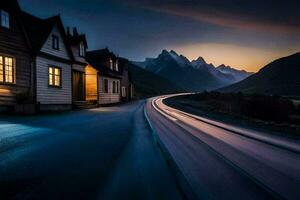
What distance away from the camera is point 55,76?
21.8 meters

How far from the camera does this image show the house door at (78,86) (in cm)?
2701

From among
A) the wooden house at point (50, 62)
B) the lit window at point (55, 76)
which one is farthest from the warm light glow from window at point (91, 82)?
the lit window at point (55, 76)

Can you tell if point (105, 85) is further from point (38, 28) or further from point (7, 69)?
point (7, 69)

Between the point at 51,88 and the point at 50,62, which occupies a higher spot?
the point at 50,62

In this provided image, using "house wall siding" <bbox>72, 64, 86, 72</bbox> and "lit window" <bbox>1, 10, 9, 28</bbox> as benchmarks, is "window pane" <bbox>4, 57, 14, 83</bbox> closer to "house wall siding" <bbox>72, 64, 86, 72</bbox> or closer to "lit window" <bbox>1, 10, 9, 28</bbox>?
"lit window" <bbox>1, 10, 9, 28</bbox>

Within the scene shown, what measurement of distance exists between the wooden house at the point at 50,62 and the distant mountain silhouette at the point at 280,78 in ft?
392

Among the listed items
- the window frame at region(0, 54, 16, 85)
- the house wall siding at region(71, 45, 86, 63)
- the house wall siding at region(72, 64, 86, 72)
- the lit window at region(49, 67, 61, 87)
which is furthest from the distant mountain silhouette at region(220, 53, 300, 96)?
the window frame at region(0, 54, 16, 85)

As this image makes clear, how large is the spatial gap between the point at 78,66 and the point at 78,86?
2.19 m

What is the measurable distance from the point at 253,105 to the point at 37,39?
65.6ft

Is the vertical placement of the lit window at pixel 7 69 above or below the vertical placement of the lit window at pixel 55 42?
below

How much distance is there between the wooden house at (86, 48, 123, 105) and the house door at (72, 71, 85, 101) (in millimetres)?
3752

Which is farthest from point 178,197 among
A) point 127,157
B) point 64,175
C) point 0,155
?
point 0,155

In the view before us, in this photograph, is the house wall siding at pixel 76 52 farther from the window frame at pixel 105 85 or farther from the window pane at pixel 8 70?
the window pane at pixel 8 70

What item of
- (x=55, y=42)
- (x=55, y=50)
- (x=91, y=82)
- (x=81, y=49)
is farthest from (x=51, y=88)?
(x=91, y=82)
